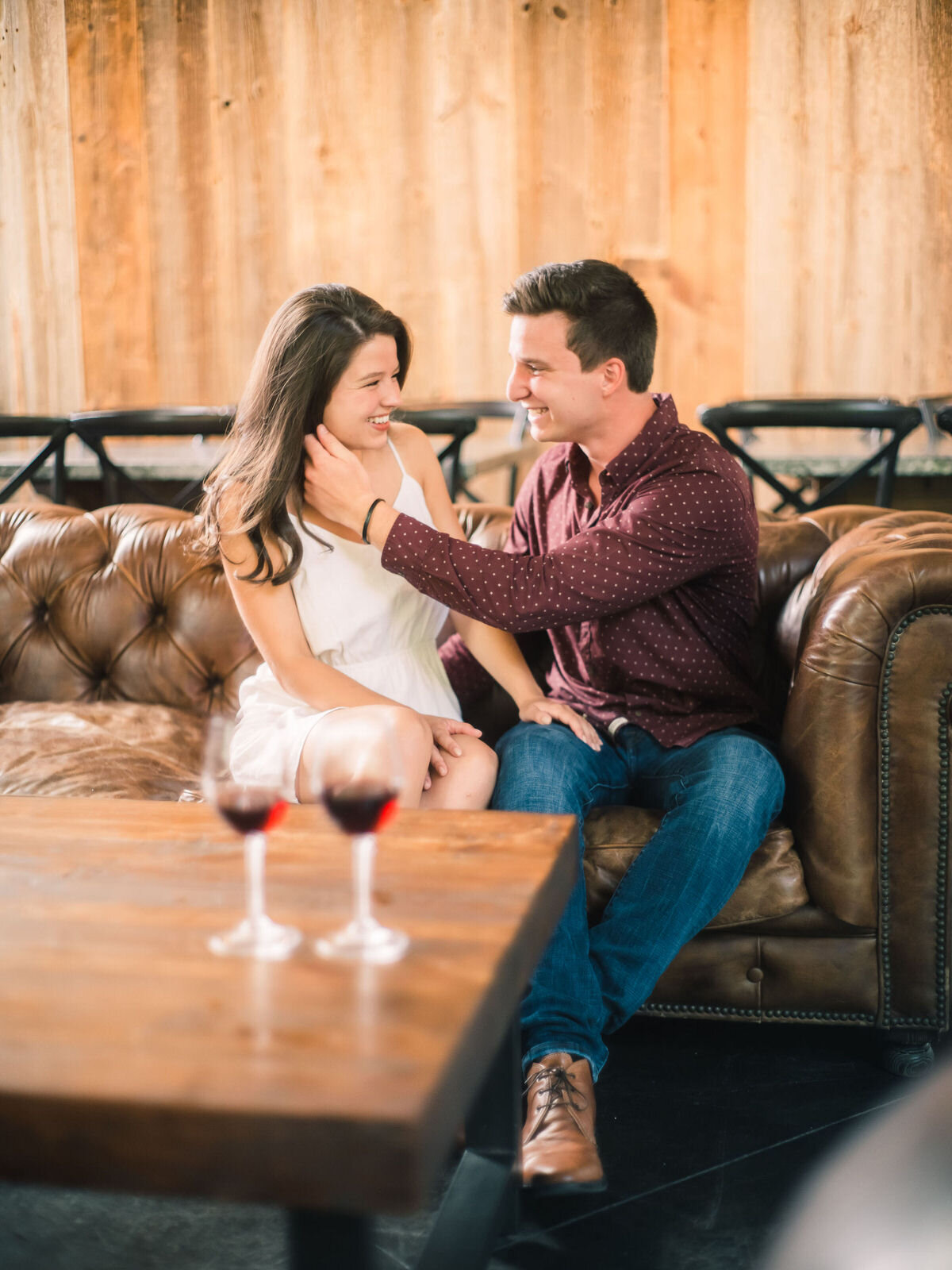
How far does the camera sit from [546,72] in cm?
464

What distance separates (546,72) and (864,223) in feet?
4.32

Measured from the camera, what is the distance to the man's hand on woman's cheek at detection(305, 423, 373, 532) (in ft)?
6.25

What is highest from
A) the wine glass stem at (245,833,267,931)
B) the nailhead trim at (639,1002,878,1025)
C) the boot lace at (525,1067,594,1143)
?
the wine glass stem at (245,833,267,931)

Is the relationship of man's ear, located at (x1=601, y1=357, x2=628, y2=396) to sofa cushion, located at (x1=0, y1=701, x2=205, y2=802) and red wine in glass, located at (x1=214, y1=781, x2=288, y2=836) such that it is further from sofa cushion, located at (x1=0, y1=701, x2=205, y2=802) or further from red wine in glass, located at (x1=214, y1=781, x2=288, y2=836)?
red wine in glass, located at (x1=214, y1=781, x2=288, y2=836)

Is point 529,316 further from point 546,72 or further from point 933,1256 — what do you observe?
point 546,72

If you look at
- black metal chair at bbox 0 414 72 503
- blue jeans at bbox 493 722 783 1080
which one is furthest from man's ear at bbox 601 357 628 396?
black metal chair at bbox 0 414 72 503

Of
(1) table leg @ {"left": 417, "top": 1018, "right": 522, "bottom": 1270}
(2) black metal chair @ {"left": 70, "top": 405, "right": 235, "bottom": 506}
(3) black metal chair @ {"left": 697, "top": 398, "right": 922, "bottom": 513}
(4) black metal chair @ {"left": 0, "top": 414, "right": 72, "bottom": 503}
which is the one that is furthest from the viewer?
(4) black metal chair @ {"left": 0, "top": 414, "right": 72, "bottom": 503}

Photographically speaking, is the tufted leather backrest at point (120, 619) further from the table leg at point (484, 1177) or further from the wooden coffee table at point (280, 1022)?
the table leg at point (484, 1177)

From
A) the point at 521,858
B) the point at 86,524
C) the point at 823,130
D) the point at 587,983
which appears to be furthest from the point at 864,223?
the point at 521,858

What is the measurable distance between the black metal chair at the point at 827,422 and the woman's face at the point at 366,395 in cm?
127

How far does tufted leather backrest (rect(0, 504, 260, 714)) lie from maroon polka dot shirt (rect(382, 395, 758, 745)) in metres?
0.60

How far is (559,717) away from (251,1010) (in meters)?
1.10

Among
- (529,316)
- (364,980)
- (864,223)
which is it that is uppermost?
(864,223)

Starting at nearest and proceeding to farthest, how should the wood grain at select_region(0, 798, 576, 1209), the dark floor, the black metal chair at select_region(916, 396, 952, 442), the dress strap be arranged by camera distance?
the wood grain at select_region(0, 798, 576, 1209)
the dark floor
the dress strap
the black metal chair at select_region(916, 396, 952, 442)
